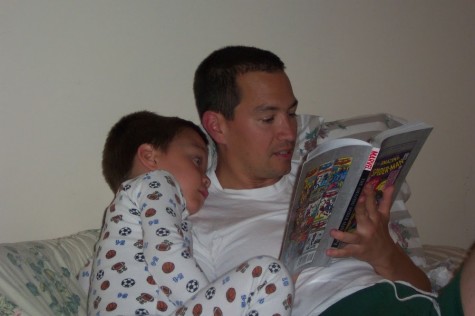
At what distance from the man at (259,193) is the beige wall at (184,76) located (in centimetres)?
15

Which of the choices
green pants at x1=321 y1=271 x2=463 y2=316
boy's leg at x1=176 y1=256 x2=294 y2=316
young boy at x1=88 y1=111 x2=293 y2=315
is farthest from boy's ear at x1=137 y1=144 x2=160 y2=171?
green pants at x1=321 y1=271 x2=463 y2=316

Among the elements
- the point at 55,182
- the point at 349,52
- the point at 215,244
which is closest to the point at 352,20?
the point at 349,52

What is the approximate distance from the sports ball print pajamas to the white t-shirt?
0.18 m

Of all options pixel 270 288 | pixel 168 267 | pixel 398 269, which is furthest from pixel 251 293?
pixel 398 269

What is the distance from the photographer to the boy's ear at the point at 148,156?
1509 millimetres

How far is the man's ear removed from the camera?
1709 millimetres

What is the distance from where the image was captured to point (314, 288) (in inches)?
53.8

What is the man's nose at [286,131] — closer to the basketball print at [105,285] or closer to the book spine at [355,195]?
the book spine at [355,195]

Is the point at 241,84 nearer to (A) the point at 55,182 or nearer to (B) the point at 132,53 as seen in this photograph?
(B) the point at 132,53

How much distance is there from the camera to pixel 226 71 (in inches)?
66.3

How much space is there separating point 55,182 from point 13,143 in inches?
6.0

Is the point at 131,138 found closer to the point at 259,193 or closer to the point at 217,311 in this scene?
the point at 259,193

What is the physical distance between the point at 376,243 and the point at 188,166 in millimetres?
504

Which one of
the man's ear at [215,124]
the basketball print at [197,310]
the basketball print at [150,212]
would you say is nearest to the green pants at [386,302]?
the basketball print at [197,310]
